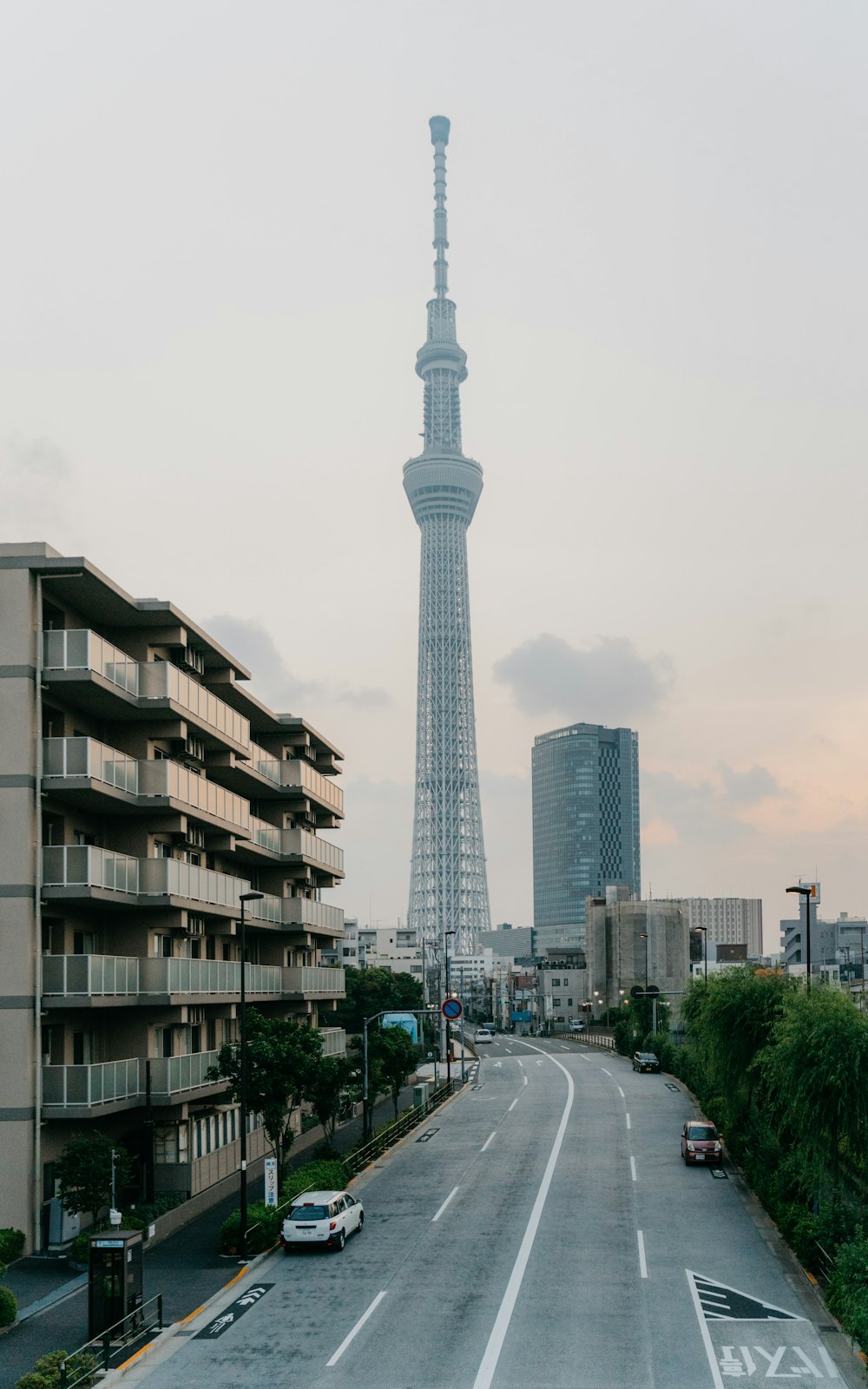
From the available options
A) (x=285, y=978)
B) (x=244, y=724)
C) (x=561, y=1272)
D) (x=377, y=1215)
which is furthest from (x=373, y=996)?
(x=561, y=1272)

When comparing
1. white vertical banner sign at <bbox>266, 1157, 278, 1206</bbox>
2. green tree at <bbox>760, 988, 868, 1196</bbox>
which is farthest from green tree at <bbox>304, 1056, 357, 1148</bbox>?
green tree at <bbox>760, 988, 868, 1196</bbox>

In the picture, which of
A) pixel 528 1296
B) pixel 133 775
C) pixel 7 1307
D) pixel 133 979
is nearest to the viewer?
pixel 7 1307

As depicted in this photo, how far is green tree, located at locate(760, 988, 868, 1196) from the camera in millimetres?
31422

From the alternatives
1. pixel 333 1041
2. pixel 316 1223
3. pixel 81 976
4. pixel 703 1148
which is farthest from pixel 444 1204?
pixel 333 1041

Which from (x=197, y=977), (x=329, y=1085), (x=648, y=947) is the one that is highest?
(x=197, y=977)

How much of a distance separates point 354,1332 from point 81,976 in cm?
1403

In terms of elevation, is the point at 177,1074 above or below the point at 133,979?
below

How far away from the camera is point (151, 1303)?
30922 mm

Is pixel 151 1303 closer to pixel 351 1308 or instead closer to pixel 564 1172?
pixel 351 1308

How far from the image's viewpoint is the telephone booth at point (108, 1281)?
28.5 metres

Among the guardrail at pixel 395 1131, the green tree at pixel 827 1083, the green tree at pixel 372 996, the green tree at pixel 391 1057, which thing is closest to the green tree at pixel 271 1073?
the guardrail at pixel 395 1131

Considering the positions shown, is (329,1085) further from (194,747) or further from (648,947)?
(648,947)

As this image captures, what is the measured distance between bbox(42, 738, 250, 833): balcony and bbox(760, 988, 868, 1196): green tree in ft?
66.5

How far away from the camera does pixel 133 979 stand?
41.8 m
